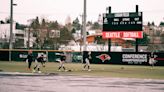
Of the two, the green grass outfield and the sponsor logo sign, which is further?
the sponsor logo sign

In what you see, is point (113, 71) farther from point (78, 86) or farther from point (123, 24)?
point (123, 24)

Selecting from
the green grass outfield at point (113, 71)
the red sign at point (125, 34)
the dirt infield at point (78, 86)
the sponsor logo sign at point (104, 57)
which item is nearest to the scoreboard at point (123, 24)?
the red sign at point (125, 34)

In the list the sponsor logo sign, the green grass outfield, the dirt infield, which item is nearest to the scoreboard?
the sponsor logo sign

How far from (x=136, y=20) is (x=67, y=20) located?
124 meters

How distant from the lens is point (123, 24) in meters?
46.8

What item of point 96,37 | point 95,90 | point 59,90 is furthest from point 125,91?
point 96,37

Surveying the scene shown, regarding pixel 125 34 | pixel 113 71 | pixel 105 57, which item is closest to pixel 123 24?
pixel 125 34

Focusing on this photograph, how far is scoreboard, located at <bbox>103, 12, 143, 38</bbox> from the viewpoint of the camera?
152 feet

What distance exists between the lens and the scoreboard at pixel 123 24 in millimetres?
46344

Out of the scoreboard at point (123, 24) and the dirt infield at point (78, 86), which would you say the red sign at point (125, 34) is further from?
the dirt infield at point (78, 86)

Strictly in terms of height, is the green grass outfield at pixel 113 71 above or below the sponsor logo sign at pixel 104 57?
below

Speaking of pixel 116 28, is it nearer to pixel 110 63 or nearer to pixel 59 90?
pixel 110 63

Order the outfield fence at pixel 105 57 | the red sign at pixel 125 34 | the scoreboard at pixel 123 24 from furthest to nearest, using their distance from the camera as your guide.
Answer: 1. the red sign at pixel 125 34
2. the scoreboard at pixel 123 24
3. the outfield fence at pixel 105 57

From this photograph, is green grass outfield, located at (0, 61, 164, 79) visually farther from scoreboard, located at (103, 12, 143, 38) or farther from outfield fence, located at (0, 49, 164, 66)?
scoreboard, located at (103, 12, 143, 38)
